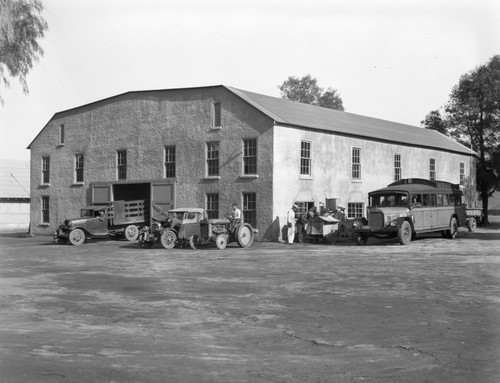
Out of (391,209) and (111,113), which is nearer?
(391,209)

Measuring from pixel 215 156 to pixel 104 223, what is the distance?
6199mm

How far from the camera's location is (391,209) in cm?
2462

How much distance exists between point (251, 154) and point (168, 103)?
237 inches

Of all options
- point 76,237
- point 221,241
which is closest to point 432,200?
point 221,241

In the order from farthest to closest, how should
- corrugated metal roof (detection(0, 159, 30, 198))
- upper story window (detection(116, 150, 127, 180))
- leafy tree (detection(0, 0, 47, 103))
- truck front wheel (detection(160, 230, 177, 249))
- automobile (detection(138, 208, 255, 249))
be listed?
corrugated metal roof (detection(0, 159, 30, 198)), upper story window (detection(116, 150, 127, 180)), automobile (detection(138, 208, 255, 249)), truck front wheel (detection(160, 230, 177, 249)), leafy tree (detection(0, 0, 47, 103))

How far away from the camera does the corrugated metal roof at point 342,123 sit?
28797mm

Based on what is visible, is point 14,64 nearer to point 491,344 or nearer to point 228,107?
point 228,107

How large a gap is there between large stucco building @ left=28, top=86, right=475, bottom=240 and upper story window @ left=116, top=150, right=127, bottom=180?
2.2 inches

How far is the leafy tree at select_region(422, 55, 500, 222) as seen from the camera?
137 feet

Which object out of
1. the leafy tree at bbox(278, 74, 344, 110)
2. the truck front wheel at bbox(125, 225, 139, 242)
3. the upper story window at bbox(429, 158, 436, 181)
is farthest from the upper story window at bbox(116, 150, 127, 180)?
the leafy tree at bbox(278, 74, 344, 110)

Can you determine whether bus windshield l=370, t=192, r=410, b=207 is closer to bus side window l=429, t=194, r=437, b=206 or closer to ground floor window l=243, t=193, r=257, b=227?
bus side window l=429, t=194, r=437, b=206

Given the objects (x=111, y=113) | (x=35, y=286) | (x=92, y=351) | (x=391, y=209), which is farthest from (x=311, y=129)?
(x=92, y=351)

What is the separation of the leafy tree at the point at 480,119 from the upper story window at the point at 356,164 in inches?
594

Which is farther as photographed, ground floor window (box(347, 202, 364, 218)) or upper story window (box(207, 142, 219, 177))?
ground floor window (box(347, 202, 364, 218))
